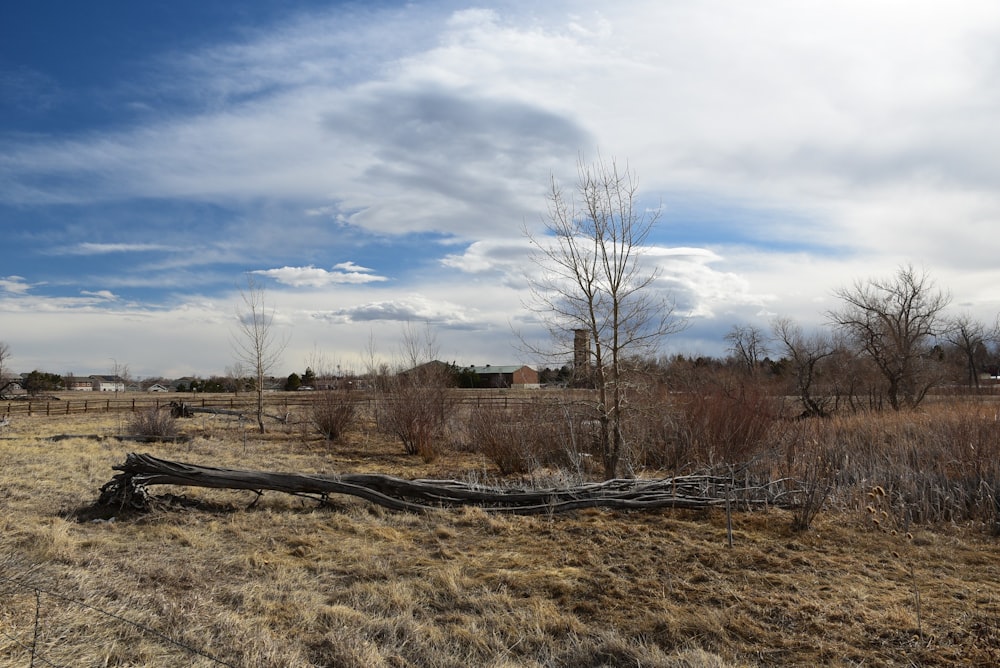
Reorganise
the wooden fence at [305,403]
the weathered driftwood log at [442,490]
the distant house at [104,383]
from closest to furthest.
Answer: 1. the weathered driftwood log at [442,490]
2. the wooden fence at [305,403]
3. the distant house at [104,383]

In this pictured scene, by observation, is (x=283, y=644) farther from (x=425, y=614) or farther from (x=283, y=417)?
(x=283, y=417)

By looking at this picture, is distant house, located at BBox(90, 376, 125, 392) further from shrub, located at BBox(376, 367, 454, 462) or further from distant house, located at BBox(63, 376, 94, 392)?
shrub, located at BBox(376, 367, 454, 462)

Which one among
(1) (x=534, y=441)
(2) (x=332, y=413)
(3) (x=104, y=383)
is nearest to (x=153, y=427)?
(2) (x=332, y=413)

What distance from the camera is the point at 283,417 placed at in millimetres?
25109

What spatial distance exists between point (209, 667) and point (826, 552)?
563cm

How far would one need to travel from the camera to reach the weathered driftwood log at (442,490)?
860 centimetres

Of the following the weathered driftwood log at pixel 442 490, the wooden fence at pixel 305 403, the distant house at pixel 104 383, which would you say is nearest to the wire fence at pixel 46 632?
the weathered driftwood log at pixel 442 490

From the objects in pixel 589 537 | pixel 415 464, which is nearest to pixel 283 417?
pixel 415 464

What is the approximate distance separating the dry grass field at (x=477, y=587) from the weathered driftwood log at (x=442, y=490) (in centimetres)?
24

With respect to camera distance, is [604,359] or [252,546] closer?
[252,546]

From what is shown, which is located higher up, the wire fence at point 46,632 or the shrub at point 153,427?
the shrub at point 153,427

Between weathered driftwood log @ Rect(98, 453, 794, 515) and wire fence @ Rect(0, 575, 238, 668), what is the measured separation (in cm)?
385

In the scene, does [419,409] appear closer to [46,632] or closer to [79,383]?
[46,632]

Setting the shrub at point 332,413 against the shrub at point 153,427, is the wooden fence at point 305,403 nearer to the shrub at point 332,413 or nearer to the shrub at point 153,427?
the shrub at point 332,413
